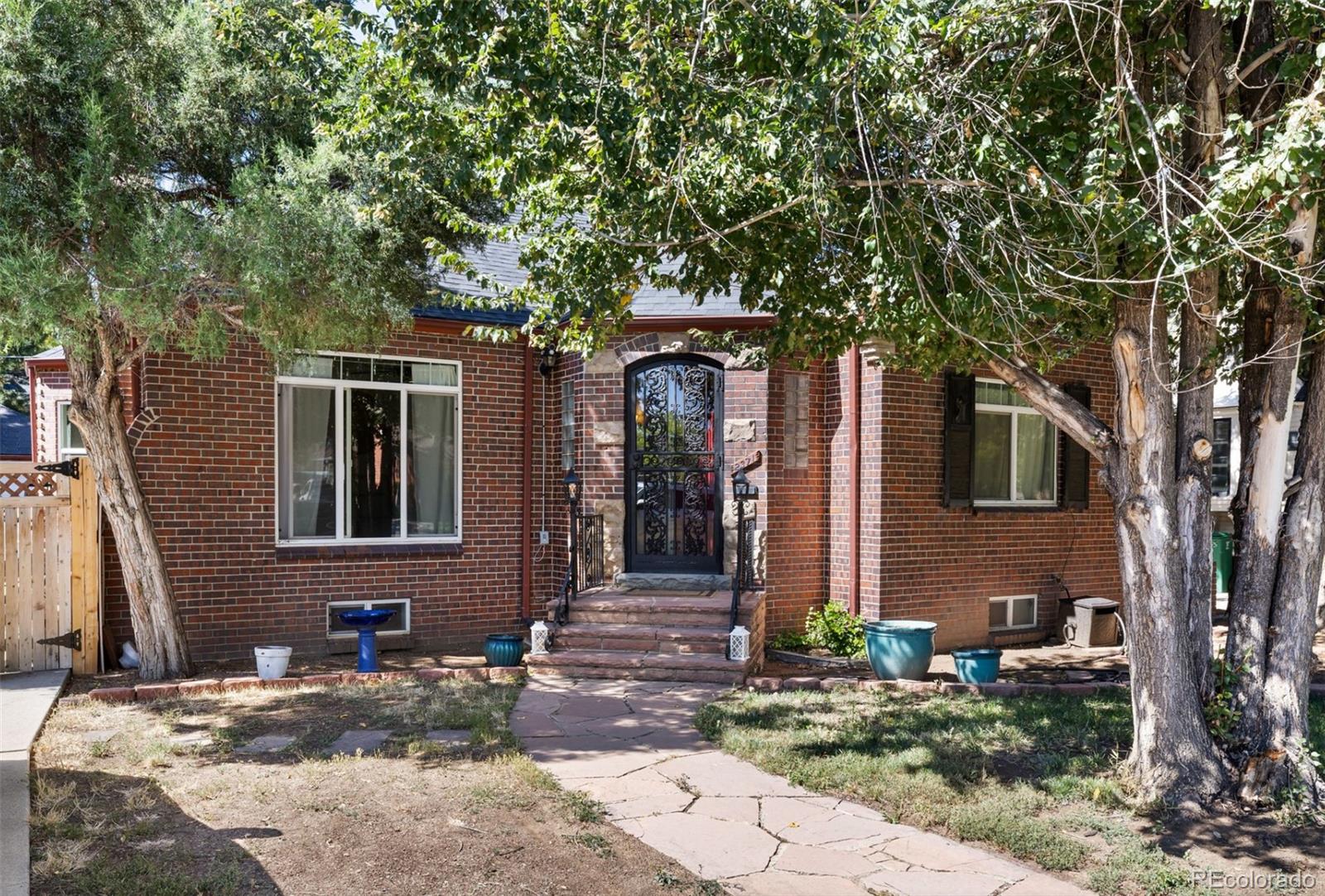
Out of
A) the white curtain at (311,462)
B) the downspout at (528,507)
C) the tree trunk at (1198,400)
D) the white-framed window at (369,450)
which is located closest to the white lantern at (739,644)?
the downspout at (528,507)

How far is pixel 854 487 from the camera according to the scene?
9461 mm

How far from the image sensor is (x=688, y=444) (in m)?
9.68

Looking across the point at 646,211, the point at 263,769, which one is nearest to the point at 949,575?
the point at 646,211

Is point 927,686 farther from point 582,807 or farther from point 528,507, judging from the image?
point 528,507

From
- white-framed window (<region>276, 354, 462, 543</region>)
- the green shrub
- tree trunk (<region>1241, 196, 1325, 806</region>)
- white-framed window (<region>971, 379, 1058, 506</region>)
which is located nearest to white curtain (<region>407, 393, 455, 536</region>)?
white-framed window (<region>276, 354, 462, 543</region>)

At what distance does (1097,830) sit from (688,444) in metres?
5.66

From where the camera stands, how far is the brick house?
8.83 m

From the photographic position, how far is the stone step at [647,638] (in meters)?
8.09

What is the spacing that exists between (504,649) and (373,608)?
5.66 ft

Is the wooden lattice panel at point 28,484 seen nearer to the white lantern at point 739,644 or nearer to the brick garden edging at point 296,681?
the brick garden edging at point 296,681

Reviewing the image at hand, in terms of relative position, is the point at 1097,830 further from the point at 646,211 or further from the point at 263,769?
the point at 263,769

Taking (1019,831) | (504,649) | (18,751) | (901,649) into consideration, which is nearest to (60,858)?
(18,751)

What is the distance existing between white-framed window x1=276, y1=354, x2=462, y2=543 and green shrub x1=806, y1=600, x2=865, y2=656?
146 inches

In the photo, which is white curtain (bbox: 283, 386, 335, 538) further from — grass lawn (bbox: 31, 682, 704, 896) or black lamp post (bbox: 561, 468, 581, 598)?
grass lawn (bbox: 31, 682, 704, 896)
